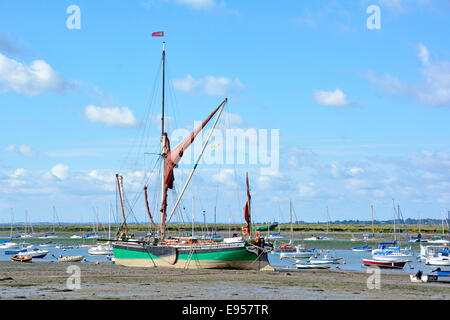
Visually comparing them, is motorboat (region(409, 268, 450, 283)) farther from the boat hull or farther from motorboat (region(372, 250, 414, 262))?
Result: motorboat (region(372, 250, 414, 262))

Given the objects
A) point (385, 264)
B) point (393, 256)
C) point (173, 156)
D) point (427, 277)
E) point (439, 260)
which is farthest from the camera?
point (393, 256)

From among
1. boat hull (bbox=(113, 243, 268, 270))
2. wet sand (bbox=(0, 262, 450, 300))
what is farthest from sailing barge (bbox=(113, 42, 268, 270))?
wet sand (bbox=(0, 262, 450, 300))

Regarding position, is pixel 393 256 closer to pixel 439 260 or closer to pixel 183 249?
pixel 439 260

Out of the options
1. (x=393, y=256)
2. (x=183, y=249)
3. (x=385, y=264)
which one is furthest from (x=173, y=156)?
(x=393, y=256)

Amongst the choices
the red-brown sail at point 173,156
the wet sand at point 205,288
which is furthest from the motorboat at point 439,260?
the red-brown sail at point 173,156

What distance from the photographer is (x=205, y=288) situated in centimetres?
4091

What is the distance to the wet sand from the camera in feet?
118

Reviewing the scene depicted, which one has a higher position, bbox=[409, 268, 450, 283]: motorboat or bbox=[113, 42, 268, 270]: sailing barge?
bbox=[113, 42, 268, 270]: sailing barge

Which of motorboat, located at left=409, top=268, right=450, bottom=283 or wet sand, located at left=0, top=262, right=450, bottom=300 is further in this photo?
motorboat, located at left=409, top=268, right=450, bottom=283

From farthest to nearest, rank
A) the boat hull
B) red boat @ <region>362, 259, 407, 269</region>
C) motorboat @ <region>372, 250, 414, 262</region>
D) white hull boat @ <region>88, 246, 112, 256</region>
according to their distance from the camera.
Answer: white hull boat @ <region>88, 246, 112, 256</region> < motorboat @ <region>372, 250, 414, 262</region> < red boat @ <region>362, 259, 407, 269</region> < the boat hull
